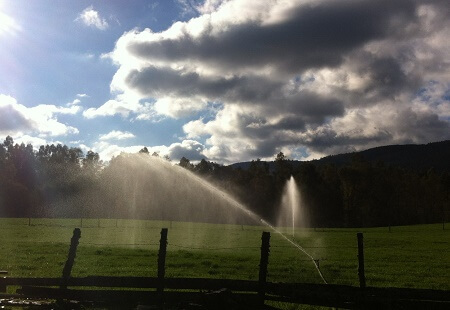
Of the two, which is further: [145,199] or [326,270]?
[145,199]

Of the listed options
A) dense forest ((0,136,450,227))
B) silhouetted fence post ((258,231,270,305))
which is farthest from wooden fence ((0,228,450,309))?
dense forest ((0,136,450,227))

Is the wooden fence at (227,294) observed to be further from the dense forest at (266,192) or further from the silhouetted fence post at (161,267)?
the dense forest at (266,192)

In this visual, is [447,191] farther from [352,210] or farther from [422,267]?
[422,267]

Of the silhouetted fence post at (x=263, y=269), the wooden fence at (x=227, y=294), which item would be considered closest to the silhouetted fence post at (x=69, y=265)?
the wooden fence at (x=227, y=294)

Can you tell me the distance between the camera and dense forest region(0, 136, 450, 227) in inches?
4545

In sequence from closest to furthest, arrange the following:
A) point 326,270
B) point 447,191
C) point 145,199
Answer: point 326,270
point 145,199
point 447,191

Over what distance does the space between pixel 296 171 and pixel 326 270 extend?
120608 mm

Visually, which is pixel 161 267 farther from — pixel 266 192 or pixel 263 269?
pixel 266 192

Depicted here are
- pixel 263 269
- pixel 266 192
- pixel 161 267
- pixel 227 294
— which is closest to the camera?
pixel 227 294

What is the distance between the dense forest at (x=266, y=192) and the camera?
115 meters

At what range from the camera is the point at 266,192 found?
432 ft

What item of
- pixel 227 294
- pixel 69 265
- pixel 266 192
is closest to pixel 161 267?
pixel 69 265

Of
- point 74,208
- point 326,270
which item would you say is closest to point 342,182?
point 74,208

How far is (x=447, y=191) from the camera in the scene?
436 feet
